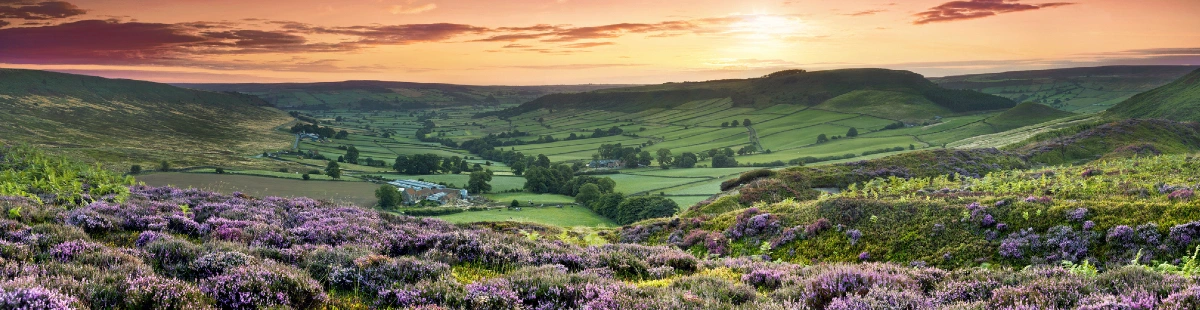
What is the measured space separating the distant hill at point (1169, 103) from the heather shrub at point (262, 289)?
184 metres

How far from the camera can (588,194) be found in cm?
8100

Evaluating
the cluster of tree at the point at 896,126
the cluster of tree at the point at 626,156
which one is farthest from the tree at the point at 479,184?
the cluster of tree at the point at 896,126

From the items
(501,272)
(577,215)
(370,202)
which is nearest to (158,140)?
(370,202)

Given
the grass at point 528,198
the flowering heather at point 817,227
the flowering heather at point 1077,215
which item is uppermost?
the flowering heather at point 1077,215

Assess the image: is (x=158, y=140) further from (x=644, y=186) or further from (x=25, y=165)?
(x=25, y=165)

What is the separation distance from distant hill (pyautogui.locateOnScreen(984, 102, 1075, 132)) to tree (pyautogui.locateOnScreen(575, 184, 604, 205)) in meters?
139

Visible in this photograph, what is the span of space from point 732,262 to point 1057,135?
3237 inches

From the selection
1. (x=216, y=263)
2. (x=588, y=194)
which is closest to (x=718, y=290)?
(x=216, y=263)

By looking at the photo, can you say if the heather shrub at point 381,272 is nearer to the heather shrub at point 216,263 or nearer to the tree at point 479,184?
the heather shrub at point 216,263

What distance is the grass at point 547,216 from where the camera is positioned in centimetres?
5728

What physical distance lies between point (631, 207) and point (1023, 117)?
561ft

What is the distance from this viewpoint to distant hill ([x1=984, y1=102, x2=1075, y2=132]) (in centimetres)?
16650

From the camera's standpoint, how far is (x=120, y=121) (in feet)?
565

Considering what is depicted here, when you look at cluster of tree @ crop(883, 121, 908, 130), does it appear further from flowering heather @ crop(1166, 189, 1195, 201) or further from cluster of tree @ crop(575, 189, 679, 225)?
flowering heather @ crop(1166, 189, 1195, 201)
